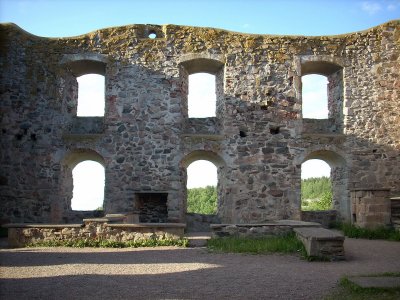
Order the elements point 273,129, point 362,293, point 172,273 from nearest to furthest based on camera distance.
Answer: point 362,293
point 172,273
point 273,129

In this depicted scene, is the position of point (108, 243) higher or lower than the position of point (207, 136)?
lower

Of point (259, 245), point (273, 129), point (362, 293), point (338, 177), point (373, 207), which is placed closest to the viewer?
point (362, 293)

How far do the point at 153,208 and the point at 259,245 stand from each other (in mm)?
5707

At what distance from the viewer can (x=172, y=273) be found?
5758mm

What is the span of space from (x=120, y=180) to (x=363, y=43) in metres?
9.29

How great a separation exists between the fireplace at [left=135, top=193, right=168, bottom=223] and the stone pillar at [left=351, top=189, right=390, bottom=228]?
19.6 ft

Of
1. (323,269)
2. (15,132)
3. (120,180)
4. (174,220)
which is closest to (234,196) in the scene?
(174,220)

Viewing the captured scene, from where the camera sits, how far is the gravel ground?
4.63m

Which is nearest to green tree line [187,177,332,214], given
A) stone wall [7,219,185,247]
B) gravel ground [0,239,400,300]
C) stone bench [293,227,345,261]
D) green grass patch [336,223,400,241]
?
green grass patch [336,223,400,241]

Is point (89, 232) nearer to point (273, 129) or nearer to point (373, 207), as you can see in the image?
point (273, 129)

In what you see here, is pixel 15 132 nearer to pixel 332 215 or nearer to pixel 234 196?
pixel 234 196

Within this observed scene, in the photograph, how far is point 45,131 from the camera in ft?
40.5

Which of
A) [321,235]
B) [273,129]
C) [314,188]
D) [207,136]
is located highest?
[273,129]

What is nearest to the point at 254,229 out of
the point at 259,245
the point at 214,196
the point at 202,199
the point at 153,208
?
the point at 259,245
